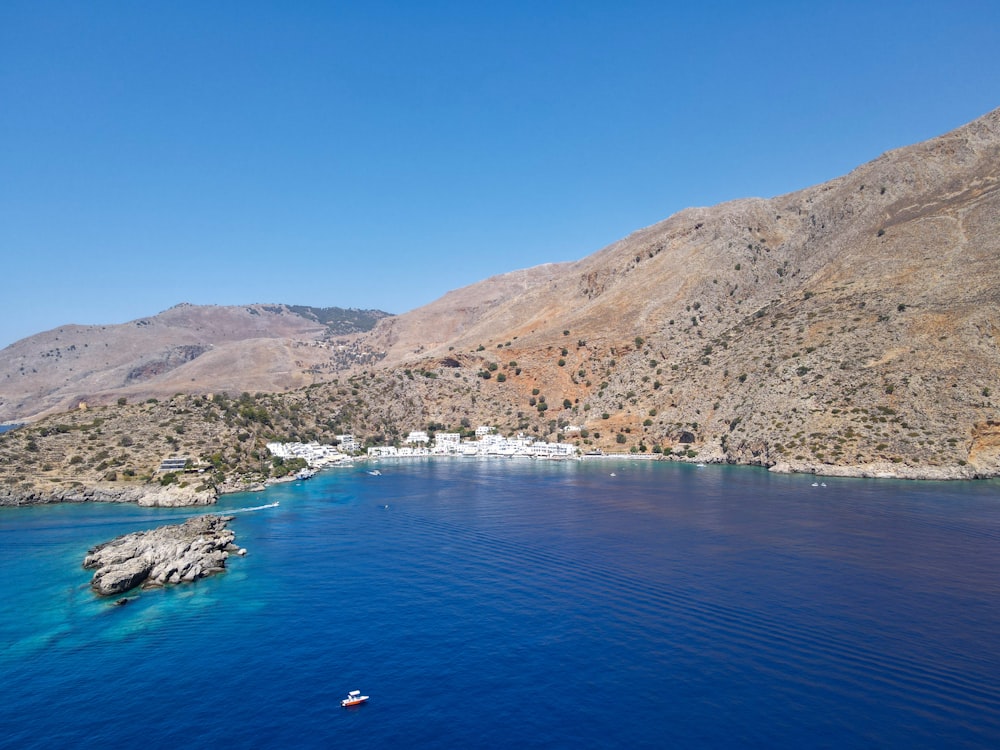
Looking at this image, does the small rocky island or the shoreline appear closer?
the small rocky island

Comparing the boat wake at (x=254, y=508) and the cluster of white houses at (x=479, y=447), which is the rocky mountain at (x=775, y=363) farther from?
the boat wake at (x=254, y=508)

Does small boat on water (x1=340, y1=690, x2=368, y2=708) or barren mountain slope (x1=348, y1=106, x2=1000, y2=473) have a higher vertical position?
barren mountain slope (x1=348, y1=106, x2=1000, y2=473)

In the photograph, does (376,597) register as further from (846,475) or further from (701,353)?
(701,353)

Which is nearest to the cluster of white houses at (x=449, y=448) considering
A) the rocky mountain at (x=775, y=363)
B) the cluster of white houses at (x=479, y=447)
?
the cluster of white houses at (x=479, y=447)

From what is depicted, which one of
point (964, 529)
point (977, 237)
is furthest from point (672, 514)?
point (977, 237)

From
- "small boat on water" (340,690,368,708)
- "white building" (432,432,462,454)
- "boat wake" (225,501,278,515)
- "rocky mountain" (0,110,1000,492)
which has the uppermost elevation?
"rocky mountain" (0,110,1000,492)

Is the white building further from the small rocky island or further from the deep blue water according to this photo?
the small rocky island

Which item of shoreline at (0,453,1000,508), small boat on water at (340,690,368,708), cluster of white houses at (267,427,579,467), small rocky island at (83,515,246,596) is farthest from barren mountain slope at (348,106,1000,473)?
small boat on water at (340,690,368,708)

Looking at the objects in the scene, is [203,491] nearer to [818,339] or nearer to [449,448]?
[449,448]
